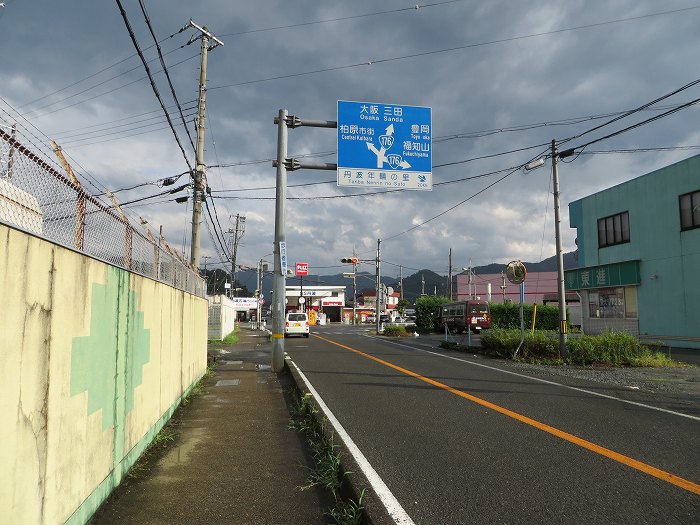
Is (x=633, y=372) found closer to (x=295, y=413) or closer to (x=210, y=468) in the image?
(x=295, y=413)

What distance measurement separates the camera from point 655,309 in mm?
21312

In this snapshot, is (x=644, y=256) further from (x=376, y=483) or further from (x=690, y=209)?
(x=376, y=483)

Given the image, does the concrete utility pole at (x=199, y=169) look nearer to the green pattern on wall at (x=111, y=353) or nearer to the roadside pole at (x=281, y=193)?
the roadside pole at (x=281, y=193)

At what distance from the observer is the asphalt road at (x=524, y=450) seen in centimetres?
385

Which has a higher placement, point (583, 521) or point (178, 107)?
point (178, 107)

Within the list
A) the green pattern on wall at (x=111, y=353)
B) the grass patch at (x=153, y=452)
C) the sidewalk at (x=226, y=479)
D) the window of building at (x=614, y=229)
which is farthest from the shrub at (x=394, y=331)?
the green pattern on wall at (x=111, y=353)

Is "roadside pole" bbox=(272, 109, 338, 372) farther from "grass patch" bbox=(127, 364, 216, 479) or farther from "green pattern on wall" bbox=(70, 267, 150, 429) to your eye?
"green pattern on wall" bbox=(70, 267, 150, 429)

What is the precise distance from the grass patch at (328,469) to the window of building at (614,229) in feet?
70.5

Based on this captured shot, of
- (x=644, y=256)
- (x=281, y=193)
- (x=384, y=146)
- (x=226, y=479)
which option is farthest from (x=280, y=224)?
(x=644, y=256)

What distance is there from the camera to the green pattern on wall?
3586mm

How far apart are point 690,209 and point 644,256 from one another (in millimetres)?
3072

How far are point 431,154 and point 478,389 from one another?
7429mm

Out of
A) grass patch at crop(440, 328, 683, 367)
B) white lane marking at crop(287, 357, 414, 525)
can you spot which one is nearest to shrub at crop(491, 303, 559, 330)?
grass patch at crop(440, 328, 683, 367)

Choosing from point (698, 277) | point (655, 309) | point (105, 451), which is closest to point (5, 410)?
point (105, 451)
